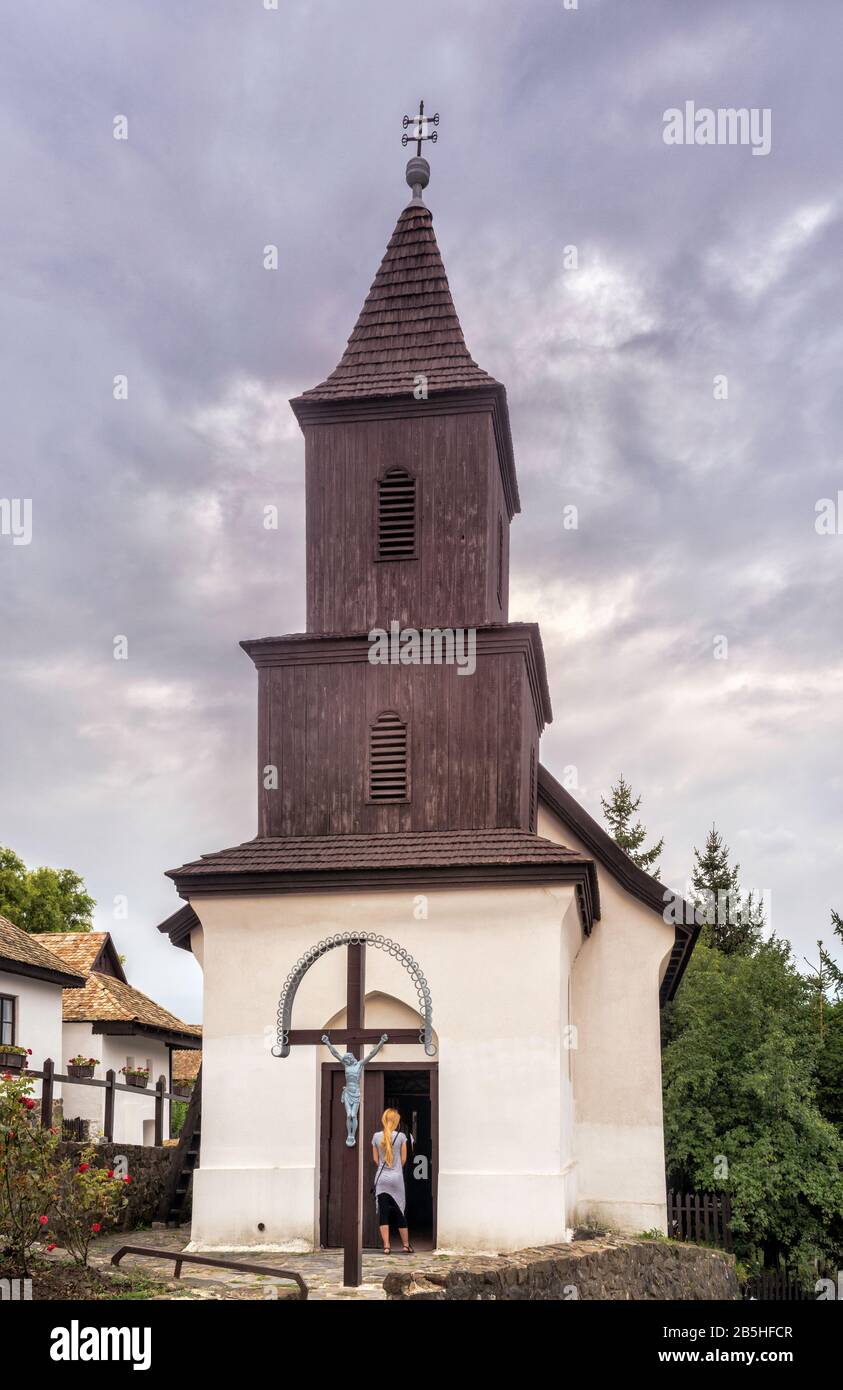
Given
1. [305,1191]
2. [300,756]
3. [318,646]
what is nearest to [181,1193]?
[305,1191]

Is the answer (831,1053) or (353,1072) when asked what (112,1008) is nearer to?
(831,1053)

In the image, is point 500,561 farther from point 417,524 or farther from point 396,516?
point 396,516

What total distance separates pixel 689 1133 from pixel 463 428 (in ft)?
48.2

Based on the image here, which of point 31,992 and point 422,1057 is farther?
point 31,992

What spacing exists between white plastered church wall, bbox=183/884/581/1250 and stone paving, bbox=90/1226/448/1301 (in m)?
0.88

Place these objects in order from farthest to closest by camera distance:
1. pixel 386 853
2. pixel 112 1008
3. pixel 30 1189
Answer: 1. pixel 112 1008
2. pixel 386 853
3. pixel 30 1189

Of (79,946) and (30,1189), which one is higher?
(79,946)

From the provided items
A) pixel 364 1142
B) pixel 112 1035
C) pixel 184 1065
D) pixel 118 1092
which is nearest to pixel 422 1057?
pixel 364 1142

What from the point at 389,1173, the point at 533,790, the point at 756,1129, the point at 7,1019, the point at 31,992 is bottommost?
the point at 756,1129

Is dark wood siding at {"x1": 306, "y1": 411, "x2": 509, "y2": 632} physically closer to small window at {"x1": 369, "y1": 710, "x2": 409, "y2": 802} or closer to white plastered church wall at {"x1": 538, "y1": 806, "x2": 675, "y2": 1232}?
small window at {"x1": 369, "y1": 710, "x2": 409, "y2": 802}

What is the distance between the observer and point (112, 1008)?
38.2 m

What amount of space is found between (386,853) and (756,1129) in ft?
41.8

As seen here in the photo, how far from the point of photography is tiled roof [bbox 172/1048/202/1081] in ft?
155

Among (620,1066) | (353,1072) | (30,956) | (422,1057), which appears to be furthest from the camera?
(30,956)
